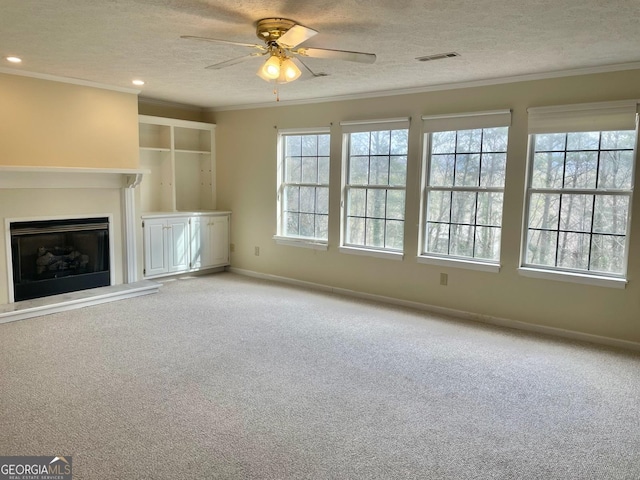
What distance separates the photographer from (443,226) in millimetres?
5043

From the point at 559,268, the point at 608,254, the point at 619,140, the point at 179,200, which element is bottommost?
the point at 559,268

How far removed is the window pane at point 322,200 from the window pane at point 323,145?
46cm

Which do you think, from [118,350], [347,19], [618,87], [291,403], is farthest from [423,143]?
[118,350]

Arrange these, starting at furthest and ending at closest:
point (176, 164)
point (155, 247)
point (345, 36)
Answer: point (176, 164), point (155, 247), point (345, 36)

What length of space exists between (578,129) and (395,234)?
2.16 m

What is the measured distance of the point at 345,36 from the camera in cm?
320

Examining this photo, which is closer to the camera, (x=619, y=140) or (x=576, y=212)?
(x=619, y=140)

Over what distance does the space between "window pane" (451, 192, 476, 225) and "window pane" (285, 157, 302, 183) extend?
222 centimetres

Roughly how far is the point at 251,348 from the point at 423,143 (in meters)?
2.88

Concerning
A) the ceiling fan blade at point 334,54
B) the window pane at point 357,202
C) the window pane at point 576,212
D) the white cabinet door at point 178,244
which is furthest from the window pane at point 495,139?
the white cabinet door at point 178,244

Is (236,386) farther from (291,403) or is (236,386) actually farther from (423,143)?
(423,143)

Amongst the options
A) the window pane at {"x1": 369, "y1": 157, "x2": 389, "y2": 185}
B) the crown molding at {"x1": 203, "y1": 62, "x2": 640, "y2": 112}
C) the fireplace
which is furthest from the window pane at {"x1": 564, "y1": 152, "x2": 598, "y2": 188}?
the fireplace

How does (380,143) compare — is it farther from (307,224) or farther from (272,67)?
(272,67)

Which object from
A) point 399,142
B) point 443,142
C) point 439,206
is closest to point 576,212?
point 439,206
